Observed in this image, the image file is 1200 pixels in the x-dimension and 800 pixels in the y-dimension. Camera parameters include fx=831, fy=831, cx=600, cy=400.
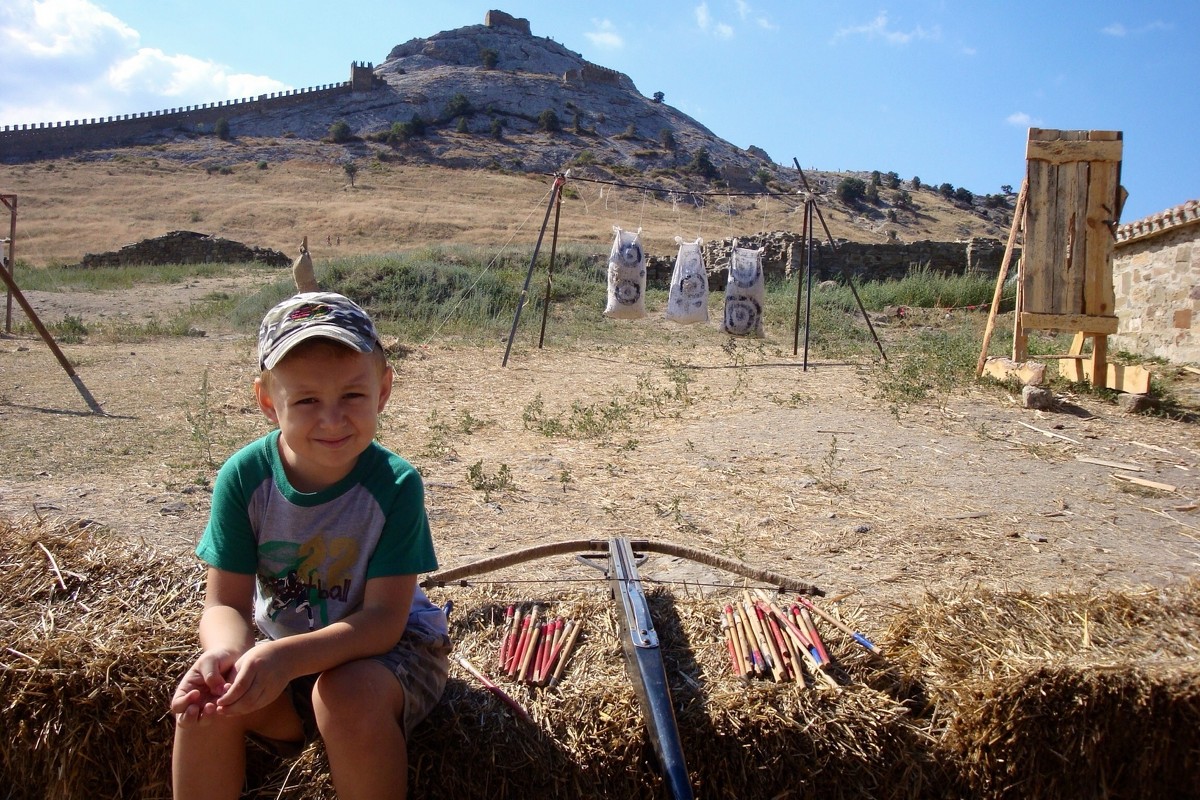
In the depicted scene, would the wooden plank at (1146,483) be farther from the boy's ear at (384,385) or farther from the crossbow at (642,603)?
the boy's ear at (384,385)

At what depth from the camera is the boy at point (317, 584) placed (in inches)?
68.3

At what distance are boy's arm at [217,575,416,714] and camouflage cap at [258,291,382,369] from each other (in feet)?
1.78

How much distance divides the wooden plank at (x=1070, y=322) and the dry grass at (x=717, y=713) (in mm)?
5887

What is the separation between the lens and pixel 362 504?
76.5 inches

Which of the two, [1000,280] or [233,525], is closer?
[233,525]

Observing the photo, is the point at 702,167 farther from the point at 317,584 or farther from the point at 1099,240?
the point at 317,584

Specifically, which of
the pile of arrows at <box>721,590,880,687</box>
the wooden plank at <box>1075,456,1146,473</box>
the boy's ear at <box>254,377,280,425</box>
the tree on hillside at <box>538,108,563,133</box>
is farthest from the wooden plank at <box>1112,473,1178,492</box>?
the tree on hillside at <box>538,108,563,133</box>

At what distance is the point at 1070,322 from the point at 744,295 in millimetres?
3905

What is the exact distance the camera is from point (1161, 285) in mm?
11344

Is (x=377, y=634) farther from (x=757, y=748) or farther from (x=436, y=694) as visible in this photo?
(x=757, y=748)

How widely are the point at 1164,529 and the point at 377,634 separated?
4147 millimetres

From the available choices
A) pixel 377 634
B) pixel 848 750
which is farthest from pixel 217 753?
pixel 848 750

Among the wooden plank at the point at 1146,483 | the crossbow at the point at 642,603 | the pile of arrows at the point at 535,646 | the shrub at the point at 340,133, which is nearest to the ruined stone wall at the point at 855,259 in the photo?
the wooden plank at the point at 1146,483

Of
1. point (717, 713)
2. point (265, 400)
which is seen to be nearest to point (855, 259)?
point (717, 713)
